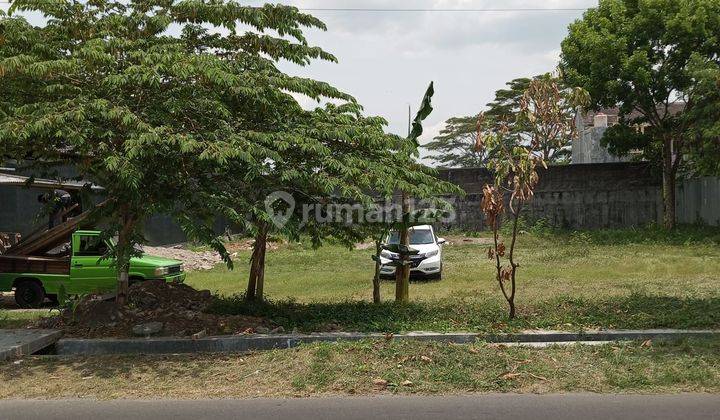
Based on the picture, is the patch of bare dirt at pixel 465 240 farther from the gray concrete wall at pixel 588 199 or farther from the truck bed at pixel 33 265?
the truck bed at pixel 33 265

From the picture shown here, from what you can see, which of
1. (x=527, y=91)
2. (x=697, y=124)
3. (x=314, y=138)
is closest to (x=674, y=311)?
(x=527, y=91)

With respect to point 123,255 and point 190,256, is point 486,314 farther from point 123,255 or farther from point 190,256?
point 190,256

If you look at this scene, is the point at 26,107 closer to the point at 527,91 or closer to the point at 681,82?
the point at 527,91

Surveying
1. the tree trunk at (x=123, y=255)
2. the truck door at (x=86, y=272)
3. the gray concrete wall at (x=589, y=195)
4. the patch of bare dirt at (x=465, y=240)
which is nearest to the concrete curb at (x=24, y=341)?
the tree trunk at (x=123, y=255)

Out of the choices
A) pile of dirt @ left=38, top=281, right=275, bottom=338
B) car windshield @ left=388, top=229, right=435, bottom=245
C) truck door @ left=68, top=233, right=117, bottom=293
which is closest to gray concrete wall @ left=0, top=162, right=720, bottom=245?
car windshield @ left=388, top=229, right=435, bottom=245

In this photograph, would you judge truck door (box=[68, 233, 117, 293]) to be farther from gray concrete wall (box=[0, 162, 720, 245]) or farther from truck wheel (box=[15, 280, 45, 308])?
gray concrete wall (box=[0, 162, 720, 245])

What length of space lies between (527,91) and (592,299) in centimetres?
379

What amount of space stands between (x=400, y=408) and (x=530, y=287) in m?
7.74

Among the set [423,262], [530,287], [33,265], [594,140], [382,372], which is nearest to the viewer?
[382,372]

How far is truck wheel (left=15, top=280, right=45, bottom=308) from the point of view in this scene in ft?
43.7

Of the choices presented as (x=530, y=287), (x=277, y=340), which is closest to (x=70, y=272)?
(x=277, y=340)

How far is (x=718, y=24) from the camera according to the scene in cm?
2162

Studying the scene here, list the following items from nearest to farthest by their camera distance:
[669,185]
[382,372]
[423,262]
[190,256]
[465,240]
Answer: [382,372] → [423,262] → [190,256] → [669,185] → [465,240]

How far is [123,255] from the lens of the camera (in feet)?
26.6
